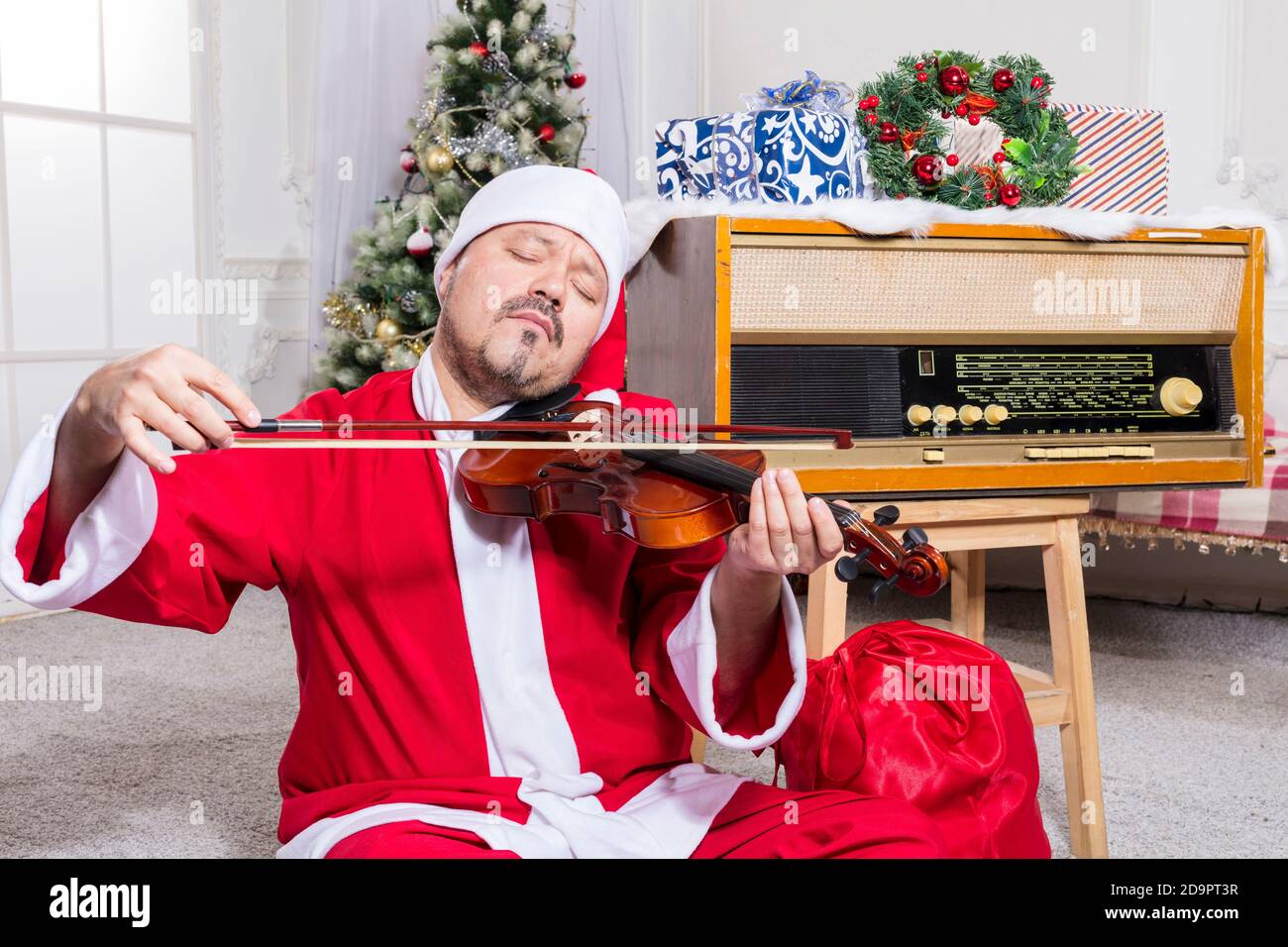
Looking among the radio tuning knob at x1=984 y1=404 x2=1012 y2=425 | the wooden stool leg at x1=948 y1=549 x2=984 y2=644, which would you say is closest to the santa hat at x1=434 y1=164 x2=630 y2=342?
the radio tuning knob at x1=984 y1=404 x2=1012 y2=425

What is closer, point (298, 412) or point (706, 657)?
point (706, 657)

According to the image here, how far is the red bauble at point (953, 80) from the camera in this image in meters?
1.96

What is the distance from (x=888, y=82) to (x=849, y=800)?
129 centimetres

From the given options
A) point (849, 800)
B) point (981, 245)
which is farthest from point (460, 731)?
point (981, 245)

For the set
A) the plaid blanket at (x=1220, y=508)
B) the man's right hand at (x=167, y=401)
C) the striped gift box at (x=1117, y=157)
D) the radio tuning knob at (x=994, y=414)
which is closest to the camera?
the man's right hand at (x=167, y=401)

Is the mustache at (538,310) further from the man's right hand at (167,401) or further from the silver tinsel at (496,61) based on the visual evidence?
the silver tinsel at (496,61)

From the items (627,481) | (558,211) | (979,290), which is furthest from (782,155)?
(627,481)

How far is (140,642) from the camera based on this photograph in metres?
3.17

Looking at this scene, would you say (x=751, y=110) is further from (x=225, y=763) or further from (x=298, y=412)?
(x=225, y=763)

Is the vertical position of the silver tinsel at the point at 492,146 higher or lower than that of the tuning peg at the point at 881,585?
higher

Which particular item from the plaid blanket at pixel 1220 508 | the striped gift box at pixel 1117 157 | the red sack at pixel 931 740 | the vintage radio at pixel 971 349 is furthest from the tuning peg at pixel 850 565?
the plaid blanket at pixel 1220 508

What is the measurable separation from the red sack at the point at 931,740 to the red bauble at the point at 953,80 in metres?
0.97

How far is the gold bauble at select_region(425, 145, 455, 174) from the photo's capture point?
11.4 ft

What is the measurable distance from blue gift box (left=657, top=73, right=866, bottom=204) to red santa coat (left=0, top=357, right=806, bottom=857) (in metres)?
0.85
